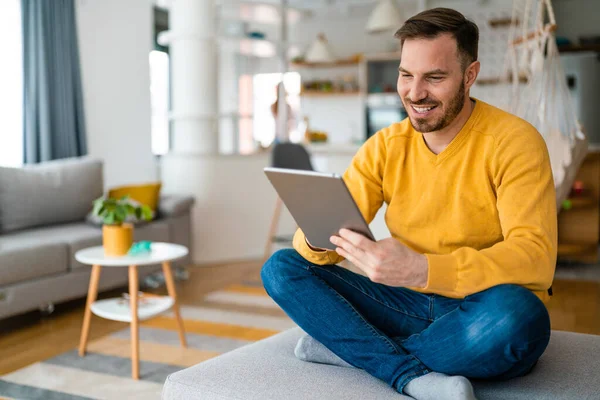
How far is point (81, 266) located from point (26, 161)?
127cm

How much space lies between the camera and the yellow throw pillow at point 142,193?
3937 mm

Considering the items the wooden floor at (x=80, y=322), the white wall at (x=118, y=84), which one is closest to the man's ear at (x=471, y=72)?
the wooden floor at (x=80, y=322)

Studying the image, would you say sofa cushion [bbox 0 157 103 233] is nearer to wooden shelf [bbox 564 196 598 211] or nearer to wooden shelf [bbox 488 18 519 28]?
wooden shelf [bbox 564 196 598 211]

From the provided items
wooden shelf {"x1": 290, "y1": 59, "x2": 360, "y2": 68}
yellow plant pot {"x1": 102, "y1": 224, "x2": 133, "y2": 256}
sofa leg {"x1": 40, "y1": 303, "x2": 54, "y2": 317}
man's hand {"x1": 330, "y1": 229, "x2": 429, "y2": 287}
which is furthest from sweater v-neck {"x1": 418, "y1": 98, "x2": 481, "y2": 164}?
wooden shelf {"x1": 290, "y1": 59, "x2": 360, "y2": 68}

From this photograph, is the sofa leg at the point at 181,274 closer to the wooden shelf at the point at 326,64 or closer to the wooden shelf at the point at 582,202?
the wooden shelf at the point at 582,202

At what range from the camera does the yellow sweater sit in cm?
137

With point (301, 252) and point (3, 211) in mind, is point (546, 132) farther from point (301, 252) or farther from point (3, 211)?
point (3, 211)

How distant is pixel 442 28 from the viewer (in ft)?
4.99

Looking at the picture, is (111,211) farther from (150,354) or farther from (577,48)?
(577,48)

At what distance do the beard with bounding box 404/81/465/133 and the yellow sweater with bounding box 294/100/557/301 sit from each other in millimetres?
60

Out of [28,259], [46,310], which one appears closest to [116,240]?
[28,259]

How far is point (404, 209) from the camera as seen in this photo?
1.64 metres

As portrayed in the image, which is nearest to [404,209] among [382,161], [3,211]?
[382,161]

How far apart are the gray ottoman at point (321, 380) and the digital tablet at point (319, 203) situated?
0.30 meters
